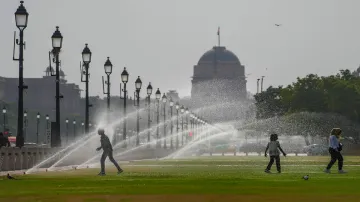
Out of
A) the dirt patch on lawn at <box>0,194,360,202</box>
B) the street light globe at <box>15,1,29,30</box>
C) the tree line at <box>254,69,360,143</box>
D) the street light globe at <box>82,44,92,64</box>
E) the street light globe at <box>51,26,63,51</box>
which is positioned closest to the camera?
the dirt patch on lawn at <box>0,194,360,202</box>

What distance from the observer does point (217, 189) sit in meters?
33.1

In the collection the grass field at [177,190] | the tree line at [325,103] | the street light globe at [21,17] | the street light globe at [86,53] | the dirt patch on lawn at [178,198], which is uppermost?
the tree line at [325,103]

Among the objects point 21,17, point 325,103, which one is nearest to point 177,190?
point 21,17

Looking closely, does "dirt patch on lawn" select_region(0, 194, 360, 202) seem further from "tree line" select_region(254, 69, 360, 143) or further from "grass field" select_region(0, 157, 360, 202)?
"tree line" select_region(254, 69, 360, 143)

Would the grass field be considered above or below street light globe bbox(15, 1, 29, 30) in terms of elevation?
below

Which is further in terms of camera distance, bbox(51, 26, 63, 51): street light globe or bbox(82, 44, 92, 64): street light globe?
bbox(82, 44, 92, 64): street light globe

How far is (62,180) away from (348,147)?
10308 cm

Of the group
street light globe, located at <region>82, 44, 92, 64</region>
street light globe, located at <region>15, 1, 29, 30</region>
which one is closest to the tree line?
street light globe, located at <region>82, 44, 92, 64</region>

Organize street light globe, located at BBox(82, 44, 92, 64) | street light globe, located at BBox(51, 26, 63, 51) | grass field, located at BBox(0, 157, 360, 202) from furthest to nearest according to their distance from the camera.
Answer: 1. street light globe, located at BBox(82, 44, 92, 64)
2. street light globe, located at BBox(51, 26, 63, 51)
3. grass field, located at BBox(0, 157, 360, 202)


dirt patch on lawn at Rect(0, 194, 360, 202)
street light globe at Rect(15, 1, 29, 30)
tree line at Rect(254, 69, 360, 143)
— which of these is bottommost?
dirt patch on lawn at Rect(0, 194, 360, 202)

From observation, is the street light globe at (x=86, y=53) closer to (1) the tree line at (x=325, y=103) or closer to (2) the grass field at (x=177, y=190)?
(2) the grass field at (x=177, y=190)

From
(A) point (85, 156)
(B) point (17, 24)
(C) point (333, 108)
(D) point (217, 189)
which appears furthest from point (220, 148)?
(D) point (217, 189)

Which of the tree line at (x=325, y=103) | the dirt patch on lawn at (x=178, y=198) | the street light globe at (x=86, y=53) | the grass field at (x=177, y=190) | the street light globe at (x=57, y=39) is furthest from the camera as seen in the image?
the tree line at (x=325, y=103)

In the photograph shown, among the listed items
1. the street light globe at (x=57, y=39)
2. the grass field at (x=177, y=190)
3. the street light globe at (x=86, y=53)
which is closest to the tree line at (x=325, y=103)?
the street light globe at (x=86, y=53)
